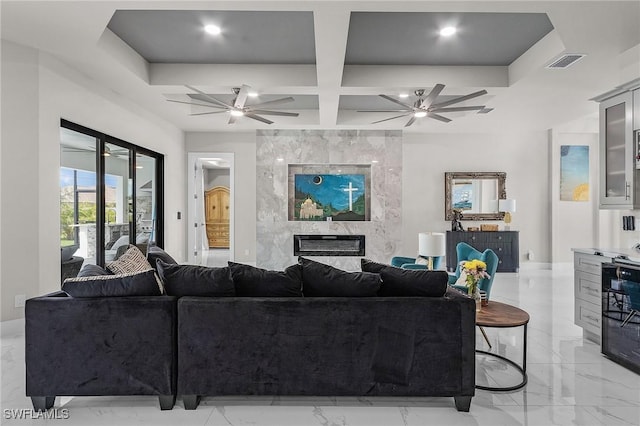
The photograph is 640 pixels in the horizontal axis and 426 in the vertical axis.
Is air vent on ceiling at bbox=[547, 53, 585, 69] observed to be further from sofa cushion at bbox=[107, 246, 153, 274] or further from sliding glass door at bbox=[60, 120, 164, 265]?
sliding glass door at bbox=[60, 120, 164, 265]

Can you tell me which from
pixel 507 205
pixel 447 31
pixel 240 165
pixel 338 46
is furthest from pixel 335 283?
pixel 507 205

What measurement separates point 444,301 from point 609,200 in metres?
2.86

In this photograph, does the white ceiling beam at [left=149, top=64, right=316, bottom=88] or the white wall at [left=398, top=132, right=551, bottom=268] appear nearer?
the white ceiling beam at [left=149, top=64, right=316, bottom=88]

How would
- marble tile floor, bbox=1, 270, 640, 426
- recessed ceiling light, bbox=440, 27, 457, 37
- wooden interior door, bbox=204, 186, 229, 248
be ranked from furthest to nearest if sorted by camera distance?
wooden interior door, bbox=204, 186, 229, 248
recessed ceiling light, bbox=440, 27, 457, 37
marble tile floor, bbox=1, 270, 640, 426

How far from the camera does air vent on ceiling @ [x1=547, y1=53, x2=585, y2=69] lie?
12.5ft

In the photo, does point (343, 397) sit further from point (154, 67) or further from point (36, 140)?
point (154, 67)

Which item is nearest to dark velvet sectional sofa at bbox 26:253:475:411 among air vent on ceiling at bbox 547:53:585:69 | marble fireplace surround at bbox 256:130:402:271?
air vent on ceiling at bbox 547:53:585:69

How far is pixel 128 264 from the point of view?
298 centimetres

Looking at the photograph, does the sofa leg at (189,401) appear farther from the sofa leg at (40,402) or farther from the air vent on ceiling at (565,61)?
the air vent on ceiling at (565,61)

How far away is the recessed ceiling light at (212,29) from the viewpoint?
371 centimetres

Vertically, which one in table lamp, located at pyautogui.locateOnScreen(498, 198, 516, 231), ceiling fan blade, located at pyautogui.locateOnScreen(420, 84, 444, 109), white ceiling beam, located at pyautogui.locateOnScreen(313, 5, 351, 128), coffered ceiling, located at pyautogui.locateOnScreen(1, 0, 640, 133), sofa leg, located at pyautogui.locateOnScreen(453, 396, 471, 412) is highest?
coffered ceiling, located at pyautogui.locateOnScreen(1, 0, 640, 133)

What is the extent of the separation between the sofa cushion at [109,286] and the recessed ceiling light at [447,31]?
3578 millimetres

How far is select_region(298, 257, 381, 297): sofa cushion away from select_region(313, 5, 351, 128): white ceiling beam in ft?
6.87

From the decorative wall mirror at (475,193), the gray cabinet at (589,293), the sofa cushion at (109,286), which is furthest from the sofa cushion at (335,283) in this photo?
the decorative wall mirror at (475,193)
